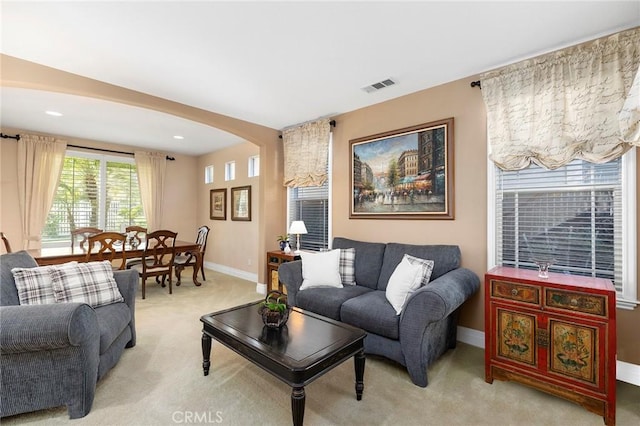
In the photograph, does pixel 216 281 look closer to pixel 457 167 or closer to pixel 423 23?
pixel 457 167

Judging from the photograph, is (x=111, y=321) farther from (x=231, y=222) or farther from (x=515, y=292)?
(x=231, y=222)

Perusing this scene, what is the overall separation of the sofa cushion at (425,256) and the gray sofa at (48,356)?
2417 millimetres

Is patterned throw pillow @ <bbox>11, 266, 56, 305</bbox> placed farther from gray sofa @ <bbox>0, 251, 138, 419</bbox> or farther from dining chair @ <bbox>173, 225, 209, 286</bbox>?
dining chair @ <bbox>173, 225, 209, 286</bbox>

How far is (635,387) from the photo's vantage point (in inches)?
82.6

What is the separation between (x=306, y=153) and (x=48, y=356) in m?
3.35

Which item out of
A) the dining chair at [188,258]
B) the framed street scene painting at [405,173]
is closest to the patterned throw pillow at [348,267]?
the framed street scene painting at [405,173]

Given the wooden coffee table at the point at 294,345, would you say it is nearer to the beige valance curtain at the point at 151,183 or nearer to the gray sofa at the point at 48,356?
the gray sofa at the point at 48,356

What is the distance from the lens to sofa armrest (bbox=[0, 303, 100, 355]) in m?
1.55

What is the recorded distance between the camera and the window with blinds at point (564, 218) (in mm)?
2217

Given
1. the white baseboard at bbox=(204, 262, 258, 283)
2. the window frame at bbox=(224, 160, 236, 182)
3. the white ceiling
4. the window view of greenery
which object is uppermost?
the white ceiling

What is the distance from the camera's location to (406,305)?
216 cm

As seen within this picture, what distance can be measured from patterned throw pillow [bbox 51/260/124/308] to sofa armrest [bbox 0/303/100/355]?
608 mm

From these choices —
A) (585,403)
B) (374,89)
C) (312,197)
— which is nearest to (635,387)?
(585,403)

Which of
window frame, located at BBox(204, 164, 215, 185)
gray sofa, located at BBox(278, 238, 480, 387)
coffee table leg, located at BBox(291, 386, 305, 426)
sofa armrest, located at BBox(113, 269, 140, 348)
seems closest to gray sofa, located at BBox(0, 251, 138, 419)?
sofa armrest, located at BBox(113, 269, 140, 348)
